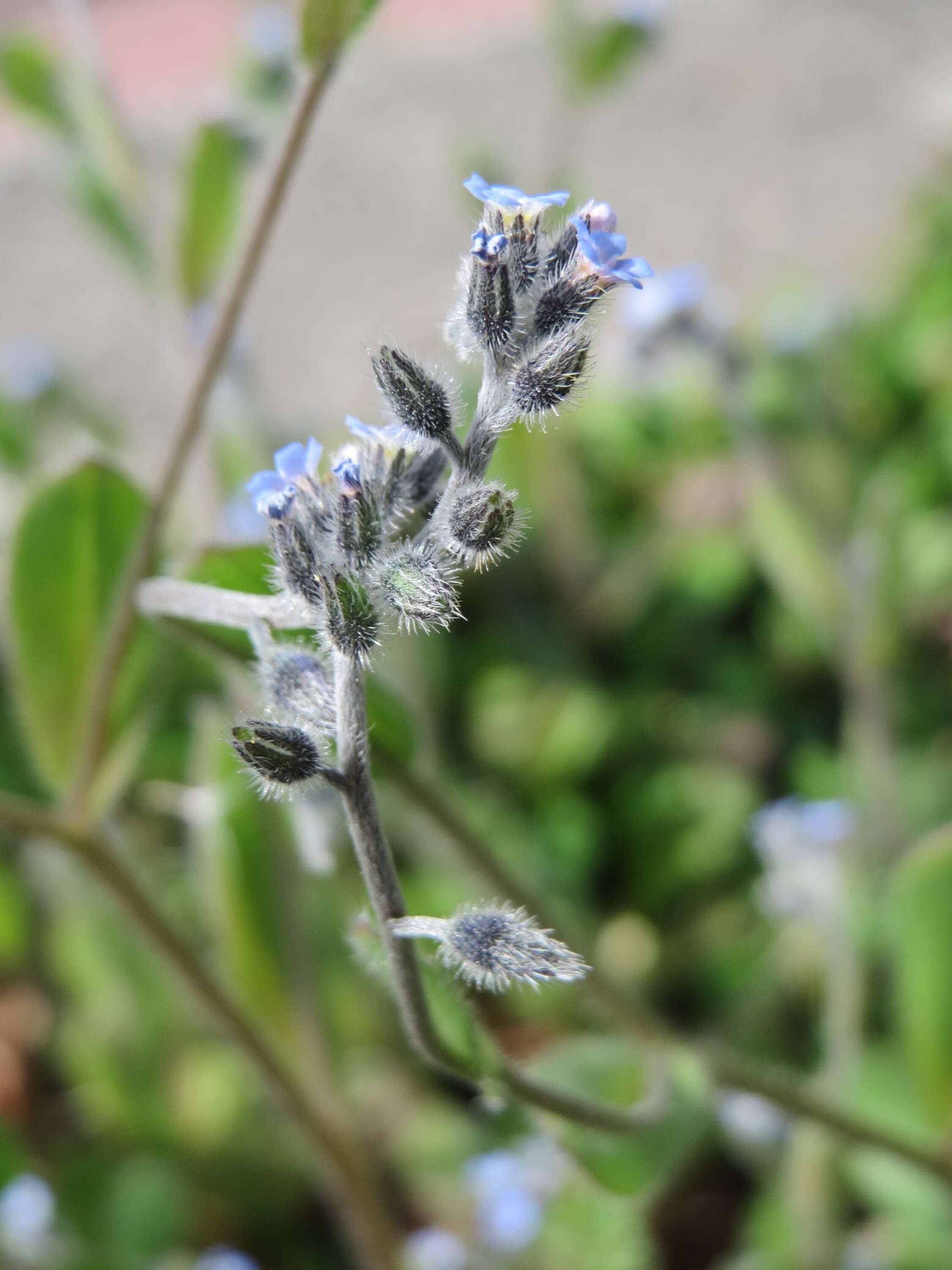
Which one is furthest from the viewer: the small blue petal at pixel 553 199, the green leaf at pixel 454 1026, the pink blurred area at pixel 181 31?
the pink blurred area at pixel 181 31

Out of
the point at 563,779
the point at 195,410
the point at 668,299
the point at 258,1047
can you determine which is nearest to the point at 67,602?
the point at 195,410

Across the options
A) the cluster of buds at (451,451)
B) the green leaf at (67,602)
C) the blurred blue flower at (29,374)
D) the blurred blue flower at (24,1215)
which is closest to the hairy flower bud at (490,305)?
the cluster of buds at (451,451)

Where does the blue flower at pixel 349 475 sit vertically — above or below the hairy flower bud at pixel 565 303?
below

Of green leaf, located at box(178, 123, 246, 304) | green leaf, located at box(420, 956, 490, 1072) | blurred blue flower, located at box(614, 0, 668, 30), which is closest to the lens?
green leaf, located at box(420, 956, 490, 1072)

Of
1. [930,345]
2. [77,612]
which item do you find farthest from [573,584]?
[77,612]

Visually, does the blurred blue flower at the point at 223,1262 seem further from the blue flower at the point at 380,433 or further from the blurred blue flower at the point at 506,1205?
the blue flower at the point at 380,433

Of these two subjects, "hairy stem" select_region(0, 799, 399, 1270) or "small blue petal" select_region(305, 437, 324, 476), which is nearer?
"small blue petal" select_region(305, 437, 324, 476)

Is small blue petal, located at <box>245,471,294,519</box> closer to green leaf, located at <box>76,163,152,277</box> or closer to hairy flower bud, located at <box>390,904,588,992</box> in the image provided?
hairy flower bud, located at <box>390,904,588,992</box>

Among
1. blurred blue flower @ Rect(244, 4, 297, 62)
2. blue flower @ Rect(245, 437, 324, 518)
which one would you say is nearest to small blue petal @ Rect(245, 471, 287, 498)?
blue flower @ Rect(245, 437, 324, 518)

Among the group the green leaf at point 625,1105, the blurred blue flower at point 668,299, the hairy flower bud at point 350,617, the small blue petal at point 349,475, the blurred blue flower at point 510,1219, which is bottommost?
the blurred blue flower at point 510,1219
